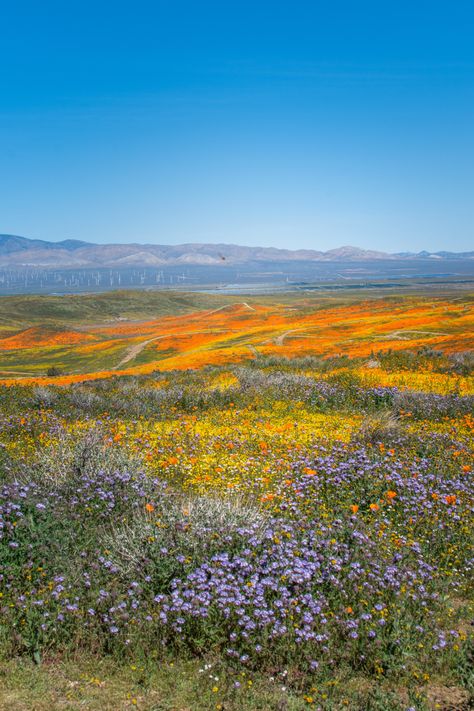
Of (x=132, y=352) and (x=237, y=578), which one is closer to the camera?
(x=237, y=578)

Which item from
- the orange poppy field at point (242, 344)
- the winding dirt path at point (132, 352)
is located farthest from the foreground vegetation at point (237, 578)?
the winding dirt path at point (132, 352)

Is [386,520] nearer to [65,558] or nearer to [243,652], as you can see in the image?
[243,652]

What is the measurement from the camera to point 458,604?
21.3 ft

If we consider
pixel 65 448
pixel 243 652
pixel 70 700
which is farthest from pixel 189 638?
pixel 65 448

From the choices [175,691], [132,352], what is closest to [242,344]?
[132,352]

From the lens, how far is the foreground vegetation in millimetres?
5039

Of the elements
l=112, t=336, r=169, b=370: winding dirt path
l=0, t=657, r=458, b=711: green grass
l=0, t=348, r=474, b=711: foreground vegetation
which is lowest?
l=112, t=336, r=169, b=370: winding dirt path

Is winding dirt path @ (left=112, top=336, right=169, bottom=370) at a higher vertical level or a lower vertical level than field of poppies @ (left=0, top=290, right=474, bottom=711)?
lower

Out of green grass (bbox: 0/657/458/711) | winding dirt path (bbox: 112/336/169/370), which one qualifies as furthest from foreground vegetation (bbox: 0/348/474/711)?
winding dirt path (bbox: 112/336/169/370)

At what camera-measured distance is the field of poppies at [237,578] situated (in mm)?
5027

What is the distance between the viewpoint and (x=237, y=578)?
19.9 ft

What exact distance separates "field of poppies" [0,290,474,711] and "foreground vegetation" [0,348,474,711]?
3 centimetres

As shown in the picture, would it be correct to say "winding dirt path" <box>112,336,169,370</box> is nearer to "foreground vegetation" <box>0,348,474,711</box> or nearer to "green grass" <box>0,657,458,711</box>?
"foreground vegetation" <box>0,348,474,711</box>

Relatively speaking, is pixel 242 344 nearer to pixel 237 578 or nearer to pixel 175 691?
pixel 237 578
